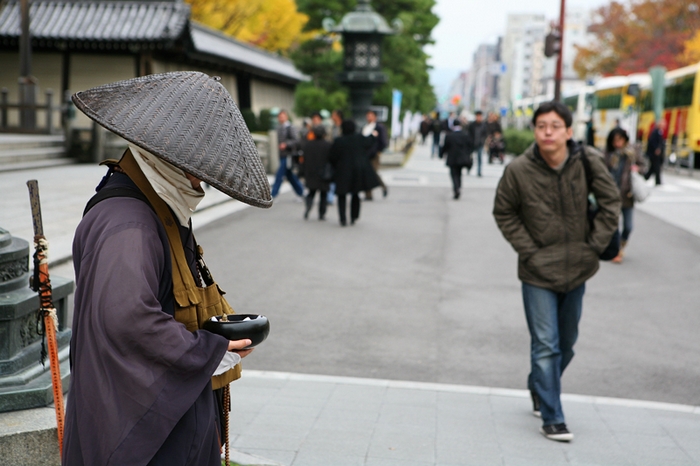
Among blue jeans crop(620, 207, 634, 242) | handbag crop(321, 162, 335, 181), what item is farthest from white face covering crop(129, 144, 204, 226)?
handbag crop(321, 162, 335, 181)

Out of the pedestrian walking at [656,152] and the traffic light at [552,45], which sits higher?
the traffic light at [552,45]

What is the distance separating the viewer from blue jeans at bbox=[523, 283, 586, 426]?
4355 millimetres

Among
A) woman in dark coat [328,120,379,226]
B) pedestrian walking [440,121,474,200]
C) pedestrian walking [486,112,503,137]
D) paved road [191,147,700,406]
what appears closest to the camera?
paved road [191,147,700,406]

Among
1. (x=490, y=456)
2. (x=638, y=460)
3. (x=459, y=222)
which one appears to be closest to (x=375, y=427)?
(x=490, y=456)

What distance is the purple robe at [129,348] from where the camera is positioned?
1.83 meters

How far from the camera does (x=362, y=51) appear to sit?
22922mm

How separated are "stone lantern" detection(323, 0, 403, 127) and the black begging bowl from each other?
Result: 68.9ft

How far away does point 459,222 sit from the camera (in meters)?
13.7

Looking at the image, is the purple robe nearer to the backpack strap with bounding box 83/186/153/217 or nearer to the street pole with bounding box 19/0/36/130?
the backpack strap with bounding box 83/186/153/217

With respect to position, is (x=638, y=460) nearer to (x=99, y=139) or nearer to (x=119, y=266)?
(x=119, y=266)

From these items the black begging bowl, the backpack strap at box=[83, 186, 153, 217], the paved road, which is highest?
the backpack strap at box=[83, 186, 153, 217]

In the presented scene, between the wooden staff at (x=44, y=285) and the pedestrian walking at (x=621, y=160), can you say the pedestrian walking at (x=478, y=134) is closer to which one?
the pedestrian walking at (x=621, y=160)

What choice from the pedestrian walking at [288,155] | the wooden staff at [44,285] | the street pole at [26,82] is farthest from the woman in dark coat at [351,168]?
the street pole at [26,82]

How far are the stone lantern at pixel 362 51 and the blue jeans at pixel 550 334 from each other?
18811 millimetres
